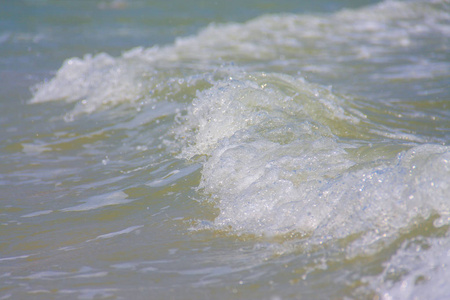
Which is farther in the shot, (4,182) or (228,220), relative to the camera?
(4,182)

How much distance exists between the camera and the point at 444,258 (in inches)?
88.5

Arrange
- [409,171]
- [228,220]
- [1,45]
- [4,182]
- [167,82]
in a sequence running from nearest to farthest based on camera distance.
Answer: [409,171], [228,220], [4,182], [167,82], [1,45]

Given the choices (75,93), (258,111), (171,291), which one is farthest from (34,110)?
(171,291)

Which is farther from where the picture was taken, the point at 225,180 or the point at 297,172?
the point at 225,180

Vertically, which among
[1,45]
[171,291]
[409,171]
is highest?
[1,45]

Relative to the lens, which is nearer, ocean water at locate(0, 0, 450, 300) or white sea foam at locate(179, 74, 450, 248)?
ocean water at locate(0, 0, 450, 300)

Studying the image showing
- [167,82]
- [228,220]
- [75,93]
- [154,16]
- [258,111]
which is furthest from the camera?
[154,16]

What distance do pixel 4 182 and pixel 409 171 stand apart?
120 inches

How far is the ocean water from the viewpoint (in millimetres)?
2389

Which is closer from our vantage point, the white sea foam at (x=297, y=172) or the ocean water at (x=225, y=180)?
the ocean water at (x=225, y=180)

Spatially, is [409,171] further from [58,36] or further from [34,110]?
[58,36]

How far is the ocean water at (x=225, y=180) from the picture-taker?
7.84 feet

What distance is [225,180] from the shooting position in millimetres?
3406

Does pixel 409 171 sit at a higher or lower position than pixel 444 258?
higher
